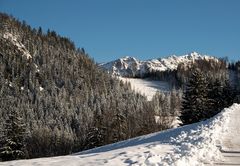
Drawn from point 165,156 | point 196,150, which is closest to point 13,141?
point 196,150

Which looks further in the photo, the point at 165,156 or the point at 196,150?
the point at 196,150

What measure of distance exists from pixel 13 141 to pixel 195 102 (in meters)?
22.2

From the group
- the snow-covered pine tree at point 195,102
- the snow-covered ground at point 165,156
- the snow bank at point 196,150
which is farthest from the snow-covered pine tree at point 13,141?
the snow-covered ground at point 165,156

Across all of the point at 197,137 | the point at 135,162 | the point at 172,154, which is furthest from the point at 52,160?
the point at 197,137

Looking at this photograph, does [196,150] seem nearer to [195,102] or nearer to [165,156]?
[165,156]

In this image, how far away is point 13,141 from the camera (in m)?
50.0

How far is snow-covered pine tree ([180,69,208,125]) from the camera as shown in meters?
55.4

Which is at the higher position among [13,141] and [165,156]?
[165,156]

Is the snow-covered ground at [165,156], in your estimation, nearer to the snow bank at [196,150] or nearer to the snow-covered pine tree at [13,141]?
the snow bank at [196,150]

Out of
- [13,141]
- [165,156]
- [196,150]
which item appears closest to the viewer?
[165,156]

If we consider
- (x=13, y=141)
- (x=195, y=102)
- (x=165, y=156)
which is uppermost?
(x=195, y=102)

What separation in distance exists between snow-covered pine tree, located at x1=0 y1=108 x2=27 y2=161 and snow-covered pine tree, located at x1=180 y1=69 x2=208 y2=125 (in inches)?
763

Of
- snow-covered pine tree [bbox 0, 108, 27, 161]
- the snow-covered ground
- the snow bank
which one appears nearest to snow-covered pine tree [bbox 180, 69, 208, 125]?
snow-covered pine tree [bbox 0, 108, 27, 161]

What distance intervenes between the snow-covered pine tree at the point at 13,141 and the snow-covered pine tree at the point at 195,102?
19386 millimetres
